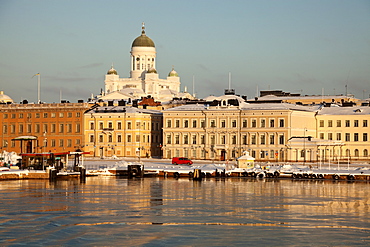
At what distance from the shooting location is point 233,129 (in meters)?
108

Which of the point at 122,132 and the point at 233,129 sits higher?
the point at 233,129

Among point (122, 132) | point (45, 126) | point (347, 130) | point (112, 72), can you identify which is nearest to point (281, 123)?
point (347, 130)

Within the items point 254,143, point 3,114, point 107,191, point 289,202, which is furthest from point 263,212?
point 3,114

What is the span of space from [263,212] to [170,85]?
12381 centimetres

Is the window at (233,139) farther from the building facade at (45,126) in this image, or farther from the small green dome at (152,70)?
the small green dome at (152,70)

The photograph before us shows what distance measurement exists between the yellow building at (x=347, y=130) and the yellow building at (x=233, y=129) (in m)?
1.70

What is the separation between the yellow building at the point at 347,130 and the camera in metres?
106

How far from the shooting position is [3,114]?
401 feet

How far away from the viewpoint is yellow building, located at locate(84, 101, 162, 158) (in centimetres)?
11488

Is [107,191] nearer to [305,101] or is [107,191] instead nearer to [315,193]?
[315,193]

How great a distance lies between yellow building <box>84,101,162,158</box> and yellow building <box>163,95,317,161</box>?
4.33 meters

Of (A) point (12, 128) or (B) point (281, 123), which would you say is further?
(A) point (12, 128)

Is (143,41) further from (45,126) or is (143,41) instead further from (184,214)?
(184,214)

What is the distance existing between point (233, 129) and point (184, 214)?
196 feet
